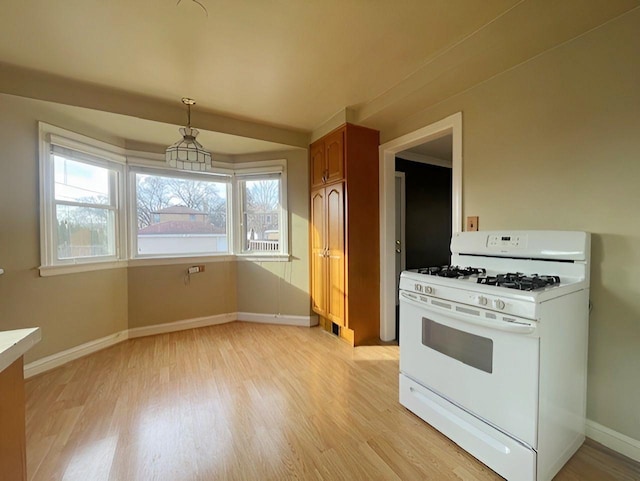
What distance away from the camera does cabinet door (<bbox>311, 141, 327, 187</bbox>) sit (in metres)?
3.24

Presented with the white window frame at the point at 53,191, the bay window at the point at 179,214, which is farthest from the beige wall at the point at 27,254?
the bay window at the point at 179,214

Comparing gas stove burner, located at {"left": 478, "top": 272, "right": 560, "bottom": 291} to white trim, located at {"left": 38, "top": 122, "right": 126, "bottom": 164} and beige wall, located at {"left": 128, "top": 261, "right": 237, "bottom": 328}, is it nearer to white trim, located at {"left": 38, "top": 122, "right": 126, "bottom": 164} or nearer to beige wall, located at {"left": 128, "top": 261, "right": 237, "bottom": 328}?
beige wall, located at {"left": 128, "top": 261, "right": 237, "bottom": 328}

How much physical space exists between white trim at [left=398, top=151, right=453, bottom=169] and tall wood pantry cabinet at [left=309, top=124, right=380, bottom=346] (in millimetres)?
1074

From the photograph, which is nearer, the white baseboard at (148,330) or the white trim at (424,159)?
the white baseboard at (148,330)

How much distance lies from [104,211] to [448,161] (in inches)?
188

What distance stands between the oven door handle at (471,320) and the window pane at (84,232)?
317cm

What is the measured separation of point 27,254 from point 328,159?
295 centimetres

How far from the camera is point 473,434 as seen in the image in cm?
142

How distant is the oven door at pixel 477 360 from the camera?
3.97ft

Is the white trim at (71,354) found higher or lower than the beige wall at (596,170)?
lower

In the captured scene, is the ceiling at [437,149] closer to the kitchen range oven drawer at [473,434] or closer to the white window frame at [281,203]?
the white window frame at [281,203]

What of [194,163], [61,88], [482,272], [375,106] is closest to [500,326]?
[482,272]

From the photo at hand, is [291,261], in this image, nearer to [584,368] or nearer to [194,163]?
[194,163]

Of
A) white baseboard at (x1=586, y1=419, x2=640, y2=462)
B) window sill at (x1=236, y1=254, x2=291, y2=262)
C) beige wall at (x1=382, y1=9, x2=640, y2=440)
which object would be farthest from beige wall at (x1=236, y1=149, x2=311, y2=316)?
white baseboard at (x1=586, y1=419, x2=640, y2=462)
